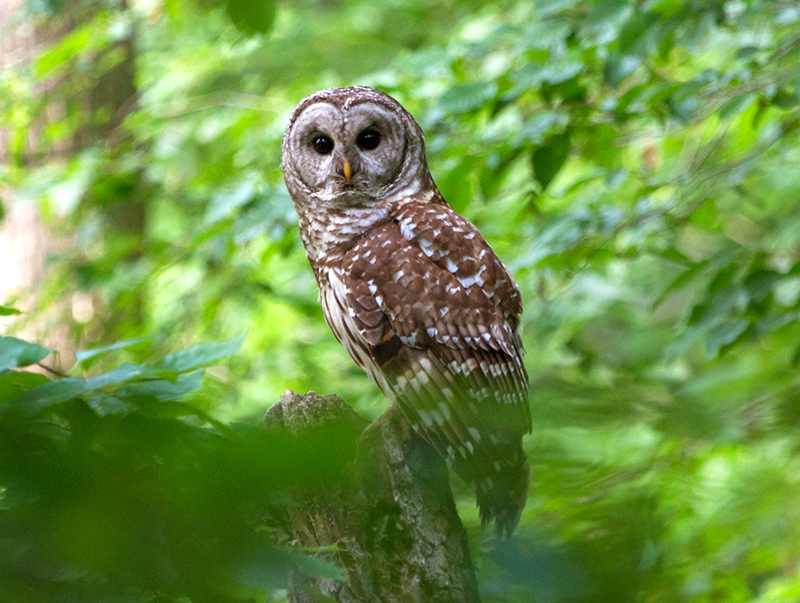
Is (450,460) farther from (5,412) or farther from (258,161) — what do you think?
(258,161)

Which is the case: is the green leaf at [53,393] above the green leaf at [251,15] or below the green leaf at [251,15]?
below

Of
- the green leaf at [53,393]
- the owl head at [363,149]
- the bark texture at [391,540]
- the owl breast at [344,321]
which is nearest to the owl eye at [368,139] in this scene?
the owl head at [363,149]

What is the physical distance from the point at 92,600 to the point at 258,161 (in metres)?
3.85

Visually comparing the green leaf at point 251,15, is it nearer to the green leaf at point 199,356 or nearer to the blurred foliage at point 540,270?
the blurred foliage at point 540,270

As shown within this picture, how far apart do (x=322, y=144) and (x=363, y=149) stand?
0.17 meters

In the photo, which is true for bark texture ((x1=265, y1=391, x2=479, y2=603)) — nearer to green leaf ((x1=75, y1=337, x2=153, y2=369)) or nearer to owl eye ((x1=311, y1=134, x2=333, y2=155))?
green leaf ((x1=75, y1=337, x2=153, y2=369))

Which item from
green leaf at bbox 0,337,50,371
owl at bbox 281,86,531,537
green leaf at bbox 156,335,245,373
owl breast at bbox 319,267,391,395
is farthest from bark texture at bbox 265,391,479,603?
owl breast at bbox 319,267,391,395

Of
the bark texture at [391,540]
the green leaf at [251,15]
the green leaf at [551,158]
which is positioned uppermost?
the green leaf at [251,15]

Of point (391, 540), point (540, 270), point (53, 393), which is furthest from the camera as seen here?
point (540, 270)

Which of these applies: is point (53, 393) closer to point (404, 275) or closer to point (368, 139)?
point (404, 275)

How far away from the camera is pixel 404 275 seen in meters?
2.23

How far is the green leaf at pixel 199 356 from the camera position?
3.79ft

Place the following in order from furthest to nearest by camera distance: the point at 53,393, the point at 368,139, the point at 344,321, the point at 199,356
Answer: the point at 368,139, the point at 344,321, the point at 199,356, the point at 53,393

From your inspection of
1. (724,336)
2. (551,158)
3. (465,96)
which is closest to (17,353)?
(465,96)
